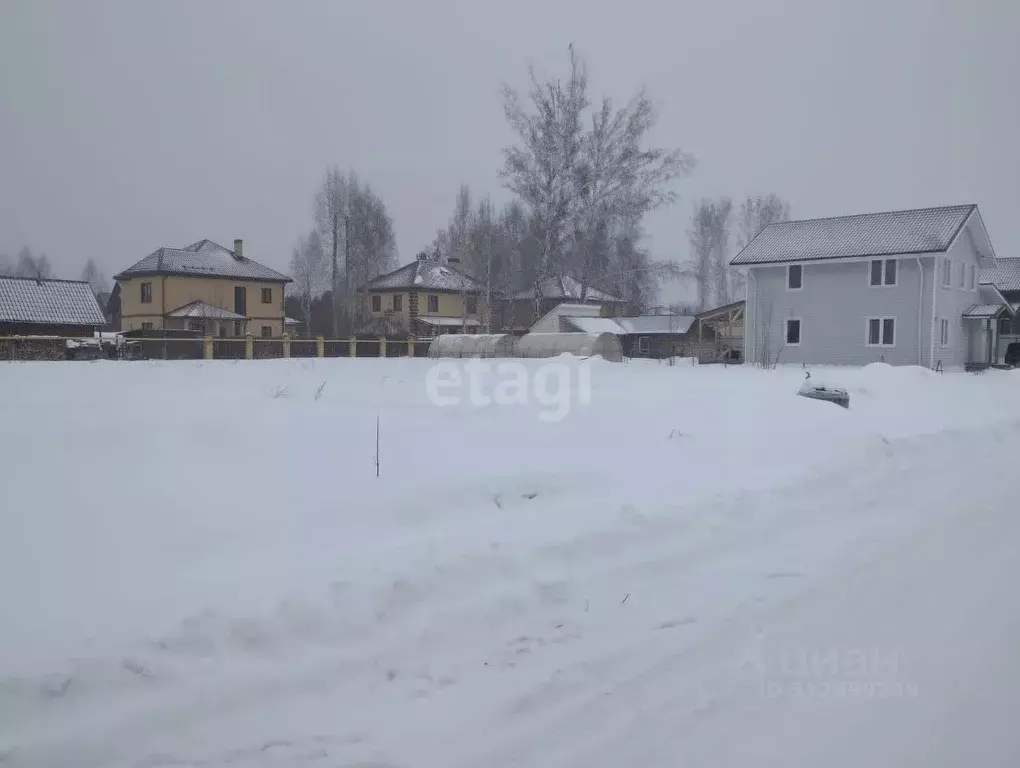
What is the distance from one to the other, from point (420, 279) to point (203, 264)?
629 inches

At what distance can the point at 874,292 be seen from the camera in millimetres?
32906

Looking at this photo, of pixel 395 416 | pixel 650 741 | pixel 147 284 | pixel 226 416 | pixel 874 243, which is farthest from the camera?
pixel 147 284

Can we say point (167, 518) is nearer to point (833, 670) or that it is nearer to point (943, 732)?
point (833, 670)

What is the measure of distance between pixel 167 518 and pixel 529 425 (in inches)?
195

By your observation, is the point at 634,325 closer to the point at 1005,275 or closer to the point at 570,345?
the point at 570,345

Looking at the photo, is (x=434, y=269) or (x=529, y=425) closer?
(x=529, y=425)

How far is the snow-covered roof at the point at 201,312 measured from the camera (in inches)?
1898

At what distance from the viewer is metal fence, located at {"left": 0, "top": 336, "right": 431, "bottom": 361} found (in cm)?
2797

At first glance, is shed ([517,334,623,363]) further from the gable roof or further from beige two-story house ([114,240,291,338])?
the gable roof

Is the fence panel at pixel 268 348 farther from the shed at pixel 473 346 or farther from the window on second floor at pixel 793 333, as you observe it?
the window on second floor at pixel 793 333

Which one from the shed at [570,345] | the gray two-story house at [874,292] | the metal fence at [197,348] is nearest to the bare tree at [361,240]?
the metal fence at [197,348]

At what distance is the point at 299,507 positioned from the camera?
20.2 ft

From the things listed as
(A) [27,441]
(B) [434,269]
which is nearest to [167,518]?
(A) [27,441]
